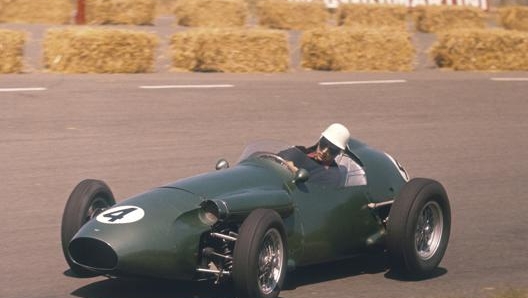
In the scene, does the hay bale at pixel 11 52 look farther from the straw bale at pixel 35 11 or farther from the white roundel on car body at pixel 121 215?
the white roundel on car body at pixel 121 215

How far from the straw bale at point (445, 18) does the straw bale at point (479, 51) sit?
6.93 meters

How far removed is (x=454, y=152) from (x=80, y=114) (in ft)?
14.8

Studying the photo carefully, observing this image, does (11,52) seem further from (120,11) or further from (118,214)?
(118,214)

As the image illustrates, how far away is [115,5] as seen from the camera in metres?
21.9

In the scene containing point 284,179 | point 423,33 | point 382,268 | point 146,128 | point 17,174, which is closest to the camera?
point 284,179

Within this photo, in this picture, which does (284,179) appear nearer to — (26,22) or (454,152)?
(454,152)

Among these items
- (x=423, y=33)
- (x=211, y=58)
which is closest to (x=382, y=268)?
(x=211, y=58)

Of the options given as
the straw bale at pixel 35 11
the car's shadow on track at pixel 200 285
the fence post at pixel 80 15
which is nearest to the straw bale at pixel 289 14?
the fence post at pixel 80 15

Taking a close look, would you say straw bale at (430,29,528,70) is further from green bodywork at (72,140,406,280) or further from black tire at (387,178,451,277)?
black tire at (387,178,451,277)

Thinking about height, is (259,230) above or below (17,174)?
above

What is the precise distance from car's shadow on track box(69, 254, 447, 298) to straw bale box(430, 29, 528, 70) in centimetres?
1169

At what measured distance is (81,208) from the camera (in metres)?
7.03

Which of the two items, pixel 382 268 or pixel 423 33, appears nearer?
pixel 382 268

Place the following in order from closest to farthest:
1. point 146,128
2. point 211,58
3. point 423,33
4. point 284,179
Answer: point 284,179
point 146,128
point 211,58
point 423,33
